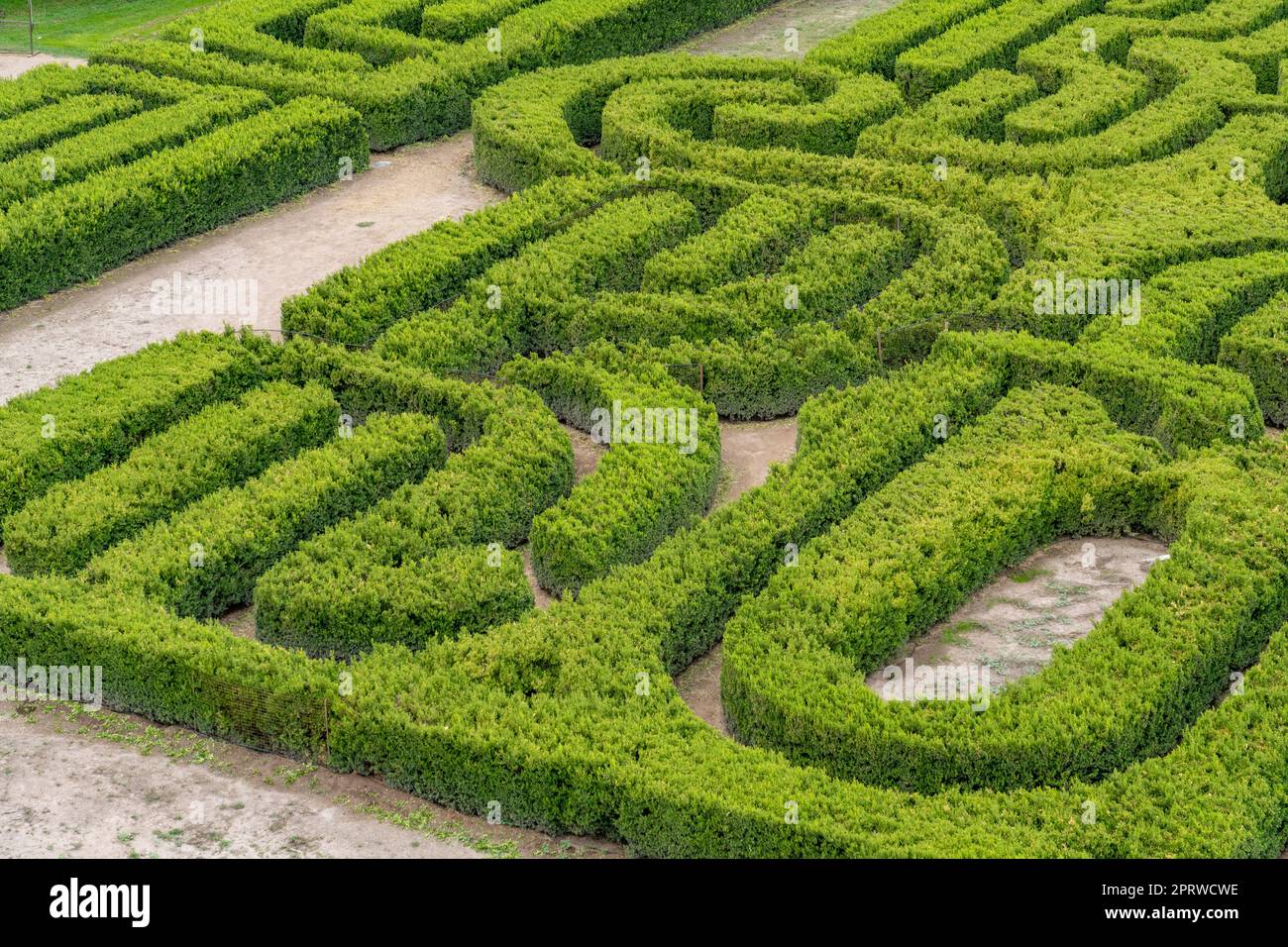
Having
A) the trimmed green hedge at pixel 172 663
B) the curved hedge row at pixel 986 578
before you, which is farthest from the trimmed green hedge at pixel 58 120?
the curved hedge row at pixel 986 578

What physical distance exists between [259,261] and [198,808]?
14.6 m

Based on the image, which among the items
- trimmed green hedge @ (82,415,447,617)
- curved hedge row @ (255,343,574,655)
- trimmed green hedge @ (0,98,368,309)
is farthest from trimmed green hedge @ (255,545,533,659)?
trimmed green hedge @ (0,98,368,309)

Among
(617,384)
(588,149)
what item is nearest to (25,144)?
(588,149)

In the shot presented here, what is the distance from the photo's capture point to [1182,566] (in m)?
20.6

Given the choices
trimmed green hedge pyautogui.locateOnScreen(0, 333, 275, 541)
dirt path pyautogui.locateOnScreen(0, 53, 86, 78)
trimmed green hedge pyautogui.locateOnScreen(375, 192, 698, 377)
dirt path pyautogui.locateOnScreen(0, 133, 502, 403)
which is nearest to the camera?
trimmed green hedge pyautogui.locateOnScreen(0, 333, 275, 541)

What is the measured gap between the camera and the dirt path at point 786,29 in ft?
134

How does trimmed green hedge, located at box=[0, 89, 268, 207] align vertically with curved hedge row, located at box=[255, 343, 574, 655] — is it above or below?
above

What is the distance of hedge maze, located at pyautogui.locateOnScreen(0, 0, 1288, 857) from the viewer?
59.1ft

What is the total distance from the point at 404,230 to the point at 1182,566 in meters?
16.0

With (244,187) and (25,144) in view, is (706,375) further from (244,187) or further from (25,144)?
(25,144)

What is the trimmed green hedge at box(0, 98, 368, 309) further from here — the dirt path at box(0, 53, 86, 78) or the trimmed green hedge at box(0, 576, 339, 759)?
the trimmed green hedge at box(0, 576, 339, 759)

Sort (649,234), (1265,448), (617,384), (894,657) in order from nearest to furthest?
1. (894,657)
2. (1265,448)
3. (617,384)
4. (649,234)

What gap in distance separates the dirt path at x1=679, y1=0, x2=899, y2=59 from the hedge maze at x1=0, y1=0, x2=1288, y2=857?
3.58 m

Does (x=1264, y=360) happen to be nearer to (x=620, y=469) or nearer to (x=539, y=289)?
(x=620, y=469)
